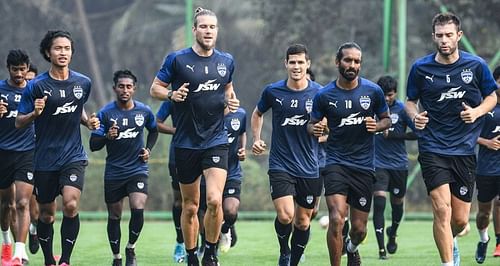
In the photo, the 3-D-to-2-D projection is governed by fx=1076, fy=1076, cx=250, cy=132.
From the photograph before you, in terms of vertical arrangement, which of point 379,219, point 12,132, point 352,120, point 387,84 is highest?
point 387,84

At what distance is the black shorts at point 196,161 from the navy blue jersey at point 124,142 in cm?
204

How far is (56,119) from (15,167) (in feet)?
4.87

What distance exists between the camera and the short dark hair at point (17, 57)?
11875 mm

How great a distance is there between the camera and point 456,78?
10.0 meters

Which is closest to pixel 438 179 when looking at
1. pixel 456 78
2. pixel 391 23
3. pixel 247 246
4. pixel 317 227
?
pixel 456 78

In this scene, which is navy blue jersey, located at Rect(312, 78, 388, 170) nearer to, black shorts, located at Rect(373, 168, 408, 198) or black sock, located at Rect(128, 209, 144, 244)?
black sock, located at Rect(128, 209, 144, 244)

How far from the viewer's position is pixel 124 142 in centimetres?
1239

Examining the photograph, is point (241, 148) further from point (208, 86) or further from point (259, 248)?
point (208, 86)

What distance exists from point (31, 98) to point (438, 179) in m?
4.12

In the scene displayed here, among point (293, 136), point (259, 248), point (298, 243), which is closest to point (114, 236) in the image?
point (298, 243)

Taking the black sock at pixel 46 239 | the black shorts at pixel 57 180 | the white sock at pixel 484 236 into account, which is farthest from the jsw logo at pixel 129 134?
the white sock at pixel 484 236

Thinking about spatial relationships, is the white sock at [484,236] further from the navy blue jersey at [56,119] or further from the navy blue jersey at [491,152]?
the navy blue jersey at [56,119]

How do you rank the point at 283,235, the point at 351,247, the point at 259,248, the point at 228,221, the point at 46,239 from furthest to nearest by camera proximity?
the point at 259,248 → the point at 228,221 → the point at 283,235 → the point at 46,239 → the point at 351,247

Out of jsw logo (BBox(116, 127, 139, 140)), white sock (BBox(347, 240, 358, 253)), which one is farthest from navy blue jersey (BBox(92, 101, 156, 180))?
Answer: white sock (BBox(347, 240, 358, 253))
